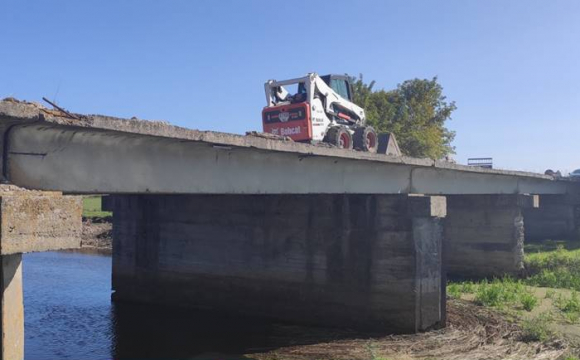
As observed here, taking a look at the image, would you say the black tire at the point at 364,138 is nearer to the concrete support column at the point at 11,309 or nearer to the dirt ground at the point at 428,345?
the dirt ground at the point at 428,345

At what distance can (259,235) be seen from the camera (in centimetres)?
1938

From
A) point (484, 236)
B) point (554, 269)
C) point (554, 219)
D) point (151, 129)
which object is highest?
point (151, 129)

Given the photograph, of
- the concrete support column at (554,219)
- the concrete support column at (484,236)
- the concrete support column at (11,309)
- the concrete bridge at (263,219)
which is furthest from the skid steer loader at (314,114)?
the concrete support column at (554,219)

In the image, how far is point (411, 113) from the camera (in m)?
52.7

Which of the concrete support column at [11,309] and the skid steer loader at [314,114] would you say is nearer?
the concrete support column at [11,309]

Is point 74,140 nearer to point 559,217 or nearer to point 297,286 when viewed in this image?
point 297,286

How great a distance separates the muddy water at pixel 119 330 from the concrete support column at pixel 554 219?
27796mm

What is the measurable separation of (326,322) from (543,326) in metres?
6.50

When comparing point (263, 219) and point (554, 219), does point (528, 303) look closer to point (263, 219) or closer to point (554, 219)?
point (263, 219)

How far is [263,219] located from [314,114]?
423cm

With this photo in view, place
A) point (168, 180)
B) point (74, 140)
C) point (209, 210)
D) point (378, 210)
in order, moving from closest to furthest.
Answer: point (74, 140) < point (168, 180) < point (378, 210) < point (209, 210)

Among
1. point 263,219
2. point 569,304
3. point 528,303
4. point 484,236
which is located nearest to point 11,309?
point 263,219

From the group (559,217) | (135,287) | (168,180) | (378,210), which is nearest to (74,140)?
(168,180)

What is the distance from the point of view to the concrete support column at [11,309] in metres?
6.01
